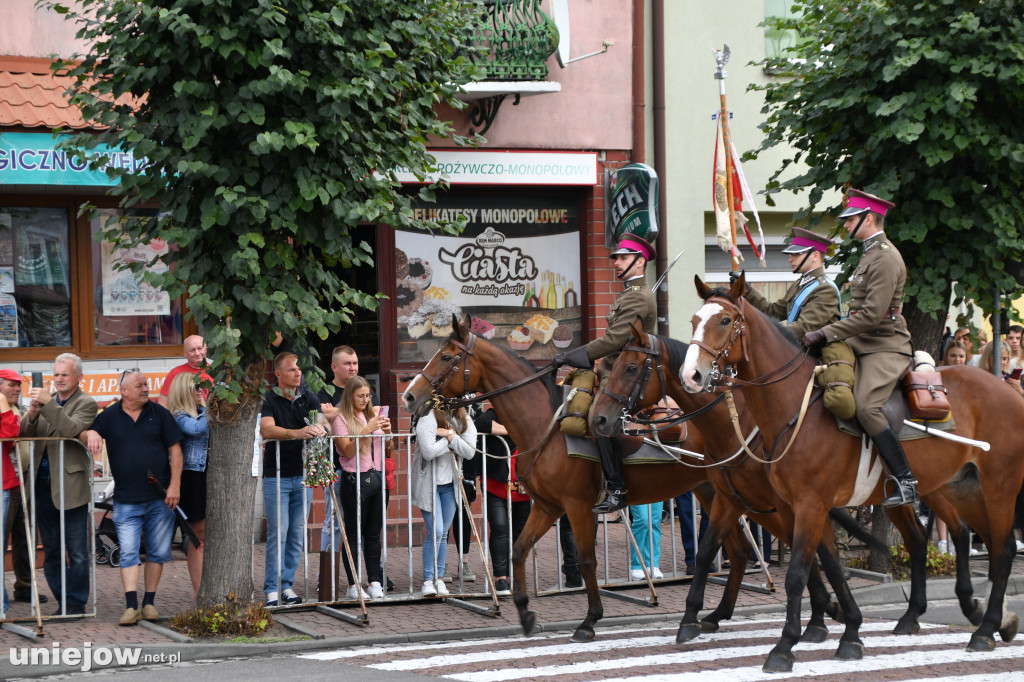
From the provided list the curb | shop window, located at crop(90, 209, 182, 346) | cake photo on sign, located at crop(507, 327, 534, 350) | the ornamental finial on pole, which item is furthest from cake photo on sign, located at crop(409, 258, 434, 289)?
the curb

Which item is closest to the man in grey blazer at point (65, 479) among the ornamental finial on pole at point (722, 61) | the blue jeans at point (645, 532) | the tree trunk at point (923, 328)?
the blue jeans at point (645, 532)

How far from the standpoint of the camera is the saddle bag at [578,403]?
32.6 feet

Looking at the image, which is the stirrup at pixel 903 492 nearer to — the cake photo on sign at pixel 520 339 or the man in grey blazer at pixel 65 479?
the man in grey blazer at pixel 65 479

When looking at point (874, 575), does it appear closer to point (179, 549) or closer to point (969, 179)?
point (969, 179)

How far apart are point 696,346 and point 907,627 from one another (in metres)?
3.20

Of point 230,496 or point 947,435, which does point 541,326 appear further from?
point 947,435

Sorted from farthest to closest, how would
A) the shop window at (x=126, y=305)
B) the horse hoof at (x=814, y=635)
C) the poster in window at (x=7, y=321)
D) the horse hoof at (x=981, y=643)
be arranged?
the shop window at (x=126, y=305) → the poster in window at (x=7, y=321) → the horse hoof at (x=814, y=635) → the horse hoof at (x=981, y=643)

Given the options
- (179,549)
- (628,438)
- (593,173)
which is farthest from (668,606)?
(593,173)

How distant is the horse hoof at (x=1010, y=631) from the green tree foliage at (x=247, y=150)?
5529 millimetres

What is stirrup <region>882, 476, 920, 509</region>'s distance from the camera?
8.88 meters

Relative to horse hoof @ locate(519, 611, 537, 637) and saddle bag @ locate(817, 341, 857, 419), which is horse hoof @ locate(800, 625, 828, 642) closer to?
saddle bag @ locate(817, 341, 857, 419)

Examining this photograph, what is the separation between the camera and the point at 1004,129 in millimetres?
11531

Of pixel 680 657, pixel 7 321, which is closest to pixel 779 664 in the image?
pixel 680 657

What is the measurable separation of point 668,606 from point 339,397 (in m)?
3.61
